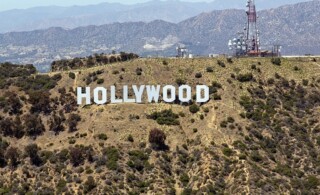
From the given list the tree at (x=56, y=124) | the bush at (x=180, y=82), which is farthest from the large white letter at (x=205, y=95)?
the tree at (x=56, y=124)

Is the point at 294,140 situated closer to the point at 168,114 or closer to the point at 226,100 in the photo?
the point at 226,100

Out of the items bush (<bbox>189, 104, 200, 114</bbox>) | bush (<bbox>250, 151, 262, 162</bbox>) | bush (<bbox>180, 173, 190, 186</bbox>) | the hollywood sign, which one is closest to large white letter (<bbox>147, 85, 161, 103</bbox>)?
the hollywood sign

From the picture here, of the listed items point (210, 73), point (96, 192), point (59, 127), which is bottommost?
point (96, 192)

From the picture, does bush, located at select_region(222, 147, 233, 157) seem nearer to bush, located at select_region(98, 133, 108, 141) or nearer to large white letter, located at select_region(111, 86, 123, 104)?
bush, located at select_region(98, 133, 108, 141)

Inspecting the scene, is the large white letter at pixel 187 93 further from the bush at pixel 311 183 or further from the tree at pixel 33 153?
the bush at pixel 311 183

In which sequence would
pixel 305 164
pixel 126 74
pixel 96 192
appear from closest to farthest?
pixel 96 192 → pixel 305 164 → pixel 126 74

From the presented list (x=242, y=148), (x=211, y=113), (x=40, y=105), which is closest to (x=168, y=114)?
(x=211, y=113)
